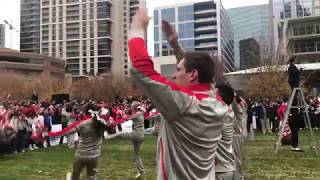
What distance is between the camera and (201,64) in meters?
3.95

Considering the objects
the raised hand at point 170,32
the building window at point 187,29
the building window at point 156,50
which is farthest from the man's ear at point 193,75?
the building window at point 156,50

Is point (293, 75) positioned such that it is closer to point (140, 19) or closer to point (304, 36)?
point (140, 19)

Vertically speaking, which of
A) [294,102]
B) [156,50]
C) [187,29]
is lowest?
[294,102]

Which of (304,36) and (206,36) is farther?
(206,36)

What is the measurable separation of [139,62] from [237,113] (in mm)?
5669

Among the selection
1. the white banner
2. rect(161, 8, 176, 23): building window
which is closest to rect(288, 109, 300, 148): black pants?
the white banner

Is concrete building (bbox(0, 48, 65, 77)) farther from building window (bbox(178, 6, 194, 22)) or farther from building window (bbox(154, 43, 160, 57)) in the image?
building window (bbox(178, 6, 194, 22))

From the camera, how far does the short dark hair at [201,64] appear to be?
393cm

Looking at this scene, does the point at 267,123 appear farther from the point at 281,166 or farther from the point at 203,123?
the point at 203,123

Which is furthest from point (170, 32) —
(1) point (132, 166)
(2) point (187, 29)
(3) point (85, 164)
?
(2) point (187, 29)

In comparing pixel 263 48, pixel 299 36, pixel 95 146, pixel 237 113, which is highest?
pixel 299 36

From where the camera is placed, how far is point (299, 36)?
10088 cm

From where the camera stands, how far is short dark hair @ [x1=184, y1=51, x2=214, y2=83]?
3930mm

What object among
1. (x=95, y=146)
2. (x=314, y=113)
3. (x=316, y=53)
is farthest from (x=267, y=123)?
(x=316, y=53)
